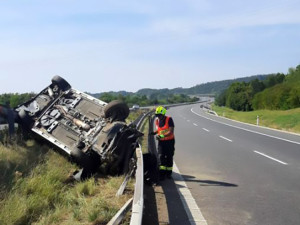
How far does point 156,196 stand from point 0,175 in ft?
10.7

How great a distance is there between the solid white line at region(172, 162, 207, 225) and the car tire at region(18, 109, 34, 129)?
182 inches

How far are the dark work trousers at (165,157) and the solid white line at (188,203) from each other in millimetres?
315

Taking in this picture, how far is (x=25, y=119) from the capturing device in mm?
10727

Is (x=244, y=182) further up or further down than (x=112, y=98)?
further down

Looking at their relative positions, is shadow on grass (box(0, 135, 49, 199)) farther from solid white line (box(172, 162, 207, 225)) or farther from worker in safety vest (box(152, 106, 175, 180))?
solid white line (box(172, 162, 207, 225))

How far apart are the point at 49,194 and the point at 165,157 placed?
2855 mm

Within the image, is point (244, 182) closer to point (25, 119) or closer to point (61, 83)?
point (25, 119)

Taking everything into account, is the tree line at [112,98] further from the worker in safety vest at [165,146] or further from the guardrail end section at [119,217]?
the guardrail end section at [119,217]

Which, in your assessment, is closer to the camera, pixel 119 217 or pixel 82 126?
pixel 119 217

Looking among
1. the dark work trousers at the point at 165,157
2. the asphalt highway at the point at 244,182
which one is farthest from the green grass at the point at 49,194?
the asphalt highway at the point at 244,182

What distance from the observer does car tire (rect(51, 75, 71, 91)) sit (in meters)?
12.3

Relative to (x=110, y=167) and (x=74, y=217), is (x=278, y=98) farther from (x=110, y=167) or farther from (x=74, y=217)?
(x=74, y=217)

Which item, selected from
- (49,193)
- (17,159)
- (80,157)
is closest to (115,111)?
(80,157)

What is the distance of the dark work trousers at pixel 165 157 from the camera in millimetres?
8387
